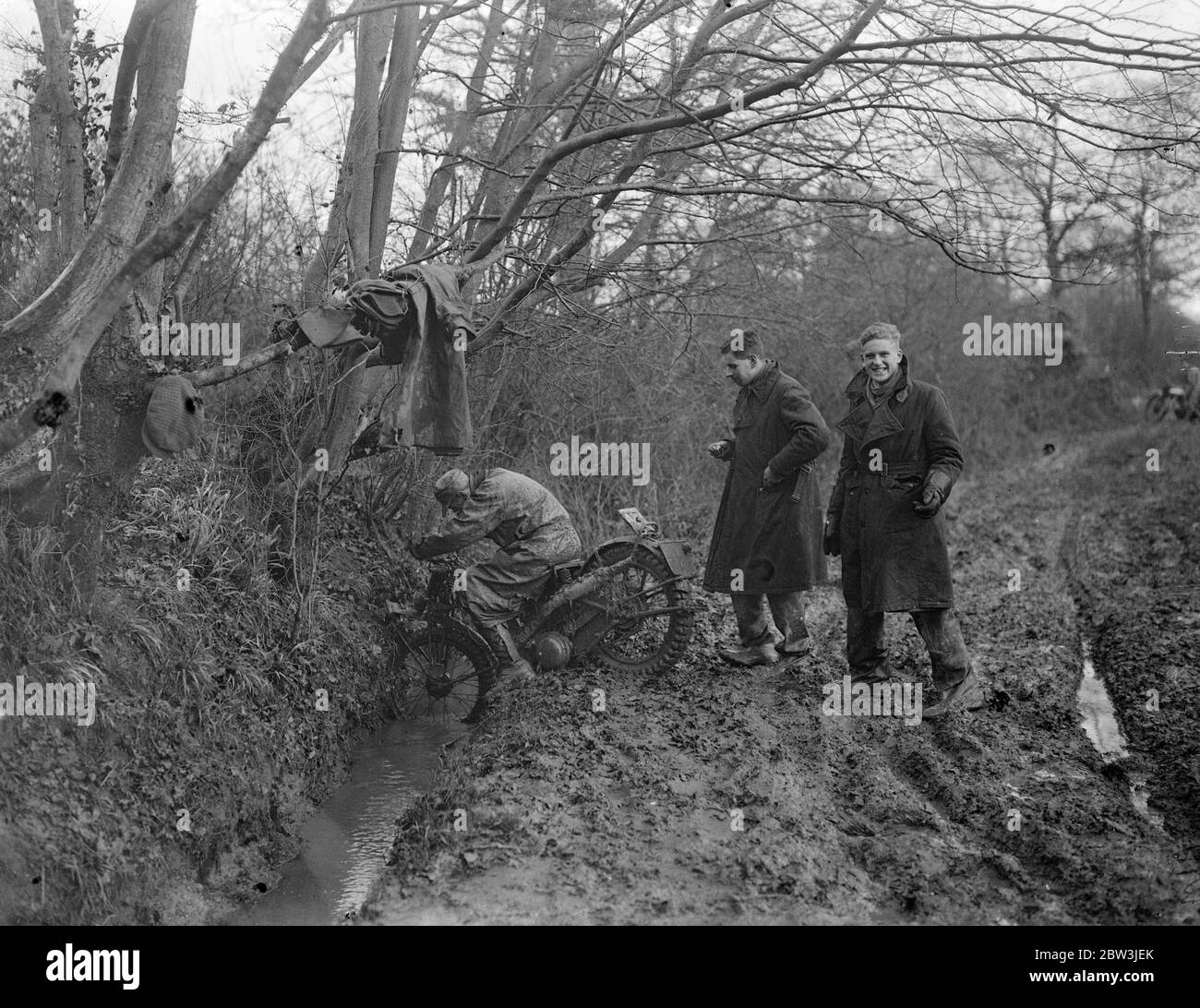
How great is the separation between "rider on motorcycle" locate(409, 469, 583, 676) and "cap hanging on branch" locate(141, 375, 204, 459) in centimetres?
211

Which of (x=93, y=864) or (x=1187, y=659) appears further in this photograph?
(x=1187, y=659)

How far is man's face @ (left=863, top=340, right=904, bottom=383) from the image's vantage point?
7.00m

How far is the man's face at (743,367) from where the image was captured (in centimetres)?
791

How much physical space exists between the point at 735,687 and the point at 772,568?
2.74ft

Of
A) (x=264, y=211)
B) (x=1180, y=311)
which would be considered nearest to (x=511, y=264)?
(x=264, y=211)

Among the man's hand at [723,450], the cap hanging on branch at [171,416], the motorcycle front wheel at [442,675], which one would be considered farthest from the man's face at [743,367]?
the cap hanging on branch at [171,416]

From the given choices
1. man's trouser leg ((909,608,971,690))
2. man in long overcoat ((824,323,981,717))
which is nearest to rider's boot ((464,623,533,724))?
man in long overcoat ((824,323,981,717))

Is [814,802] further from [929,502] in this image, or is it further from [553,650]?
[553,650]

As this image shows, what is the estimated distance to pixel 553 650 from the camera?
7949 mm

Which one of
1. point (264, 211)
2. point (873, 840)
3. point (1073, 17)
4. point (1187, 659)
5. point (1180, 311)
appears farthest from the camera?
point (1180, 311)

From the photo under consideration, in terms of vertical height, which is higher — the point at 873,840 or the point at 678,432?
the point at 678,432

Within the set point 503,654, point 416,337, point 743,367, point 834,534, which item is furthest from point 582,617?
point 416,337

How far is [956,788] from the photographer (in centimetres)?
593
